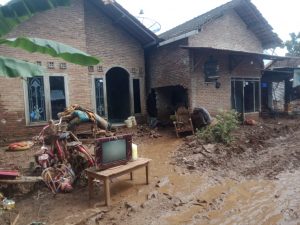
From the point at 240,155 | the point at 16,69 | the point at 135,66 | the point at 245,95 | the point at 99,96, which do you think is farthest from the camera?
the point at 245,95

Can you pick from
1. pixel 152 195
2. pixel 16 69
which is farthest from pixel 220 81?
pixel 16 69

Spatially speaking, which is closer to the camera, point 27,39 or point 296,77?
point 27,39

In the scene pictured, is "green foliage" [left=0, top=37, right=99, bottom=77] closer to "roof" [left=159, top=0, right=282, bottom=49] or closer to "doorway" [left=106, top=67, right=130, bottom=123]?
"roof" [left=159, top=0, right=282, bottom=49]

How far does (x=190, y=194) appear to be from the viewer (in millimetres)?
5359

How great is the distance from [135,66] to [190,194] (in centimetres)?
806

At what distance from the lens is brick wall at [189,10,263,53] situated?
11820 millimetres

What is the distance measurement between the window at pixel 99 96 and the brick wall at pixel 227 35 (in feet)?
13.3

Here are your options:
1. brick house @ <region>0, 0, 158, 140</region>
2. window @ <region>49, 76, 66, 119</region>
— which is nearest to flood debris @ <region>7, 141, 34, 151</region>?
brick house @ <region>0, 0, 158, 140</region>

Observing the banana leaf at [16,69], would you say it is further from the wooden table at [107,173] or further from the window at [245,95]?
the window at [245,95]

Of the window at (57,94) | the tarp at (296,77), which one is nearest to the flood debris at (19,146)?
the window at (57,94)

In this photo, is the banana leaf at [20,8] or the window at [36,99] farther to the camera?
the window at [36,99]

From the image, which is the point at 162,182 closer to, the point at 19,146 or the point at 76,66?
the point at 19,146

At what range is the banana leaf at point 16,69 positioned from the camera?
365 cm

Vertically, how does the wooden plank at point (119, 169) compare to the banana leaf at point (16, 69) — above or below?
below
